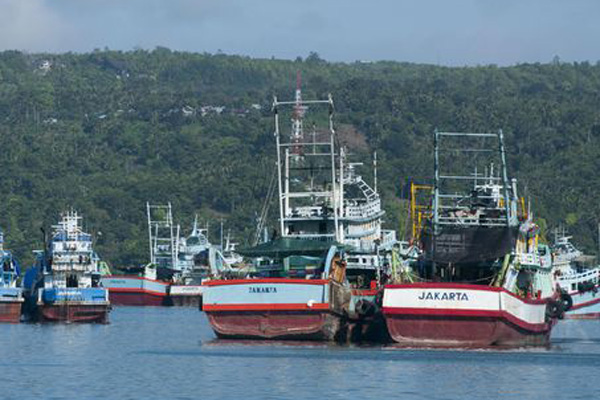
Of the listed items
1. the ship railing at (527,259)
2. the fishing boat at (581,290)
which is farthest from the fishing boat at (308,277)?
the fishing boat at (581,290)

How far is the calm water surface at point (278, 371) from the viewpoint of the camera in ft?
257

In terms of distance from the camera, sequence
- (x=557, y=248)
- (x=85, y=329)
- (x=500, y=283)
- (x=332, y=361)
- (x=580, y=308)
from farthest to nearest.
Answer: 1. (x=557, y=248)
2. (x=580, y=308)
3. (x=85, y=329)
4. (x=500, y=283)
5. (x=332, y=361)

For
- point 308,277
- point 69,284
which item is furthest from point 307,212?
point 69,284

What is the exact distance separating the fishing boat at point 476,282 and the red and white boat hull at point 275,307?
14.9ft

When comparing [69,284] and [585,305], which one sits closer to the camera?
[69,284]

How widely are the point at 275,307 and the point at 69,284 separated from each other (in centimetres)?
3584

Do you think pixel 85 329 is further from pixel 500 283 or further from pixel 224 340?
pixel 500 283

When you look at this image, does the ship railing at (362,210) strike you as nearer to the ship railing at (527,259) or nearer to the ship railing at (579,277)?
the ship railing at (527,259)

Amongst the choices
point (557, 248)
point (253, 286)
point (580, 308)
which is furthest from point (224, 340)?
point (557, 248)

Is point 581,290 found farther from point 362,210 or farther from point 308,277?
point 308,277

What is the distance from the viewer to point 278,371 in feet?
281

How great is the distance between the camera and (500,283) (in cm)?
10025

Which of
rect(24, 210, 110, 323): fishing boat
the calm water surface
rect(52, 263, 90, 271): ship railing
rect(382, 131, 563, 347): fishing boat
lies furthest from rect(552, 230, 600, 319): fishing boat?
the calm water surface

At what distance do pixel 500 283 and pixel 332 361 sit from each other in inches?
527
